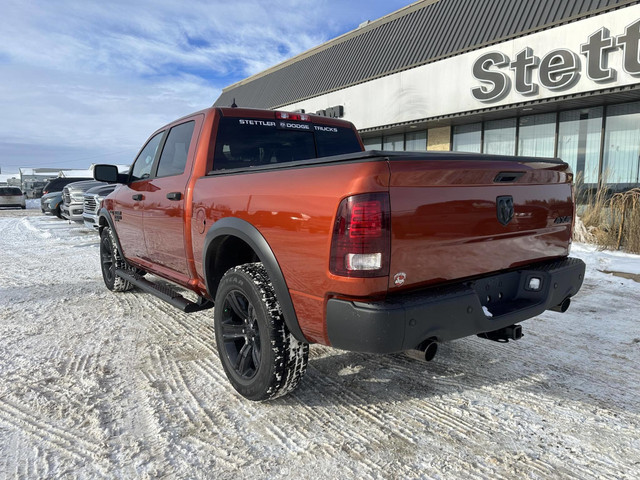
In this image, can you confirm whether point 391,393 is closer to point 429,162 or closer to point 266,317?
point 266,317

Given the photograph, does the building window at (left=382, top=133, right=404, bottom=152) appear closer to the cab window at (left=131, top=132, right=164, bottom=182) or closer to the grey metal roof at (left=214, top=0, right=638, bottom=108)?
the grey metal roof at (left=214, top=0, right=638, bottom=108)

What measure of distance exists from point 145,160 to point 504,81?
1052 cm

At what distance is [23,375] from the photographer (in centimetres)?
317

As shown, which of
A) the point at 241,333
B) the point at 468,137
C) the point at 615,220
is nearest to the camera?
the point at 241,333

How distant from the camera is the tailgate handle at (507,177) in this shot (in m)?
2.52

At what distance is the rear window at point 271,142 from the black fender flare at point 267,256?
76cm

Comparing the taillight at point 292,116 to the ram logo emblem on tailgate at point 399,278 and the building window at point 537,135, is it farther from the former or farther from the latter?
the building window at point 537,135

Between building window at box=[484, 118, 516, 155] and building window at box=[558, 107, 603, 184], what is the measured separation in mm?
1398

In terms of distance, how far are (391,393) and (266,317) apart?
1.05 meters

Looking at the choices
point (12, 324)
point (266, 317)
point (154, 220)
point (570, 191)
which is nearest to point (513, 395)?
point (570, 191)

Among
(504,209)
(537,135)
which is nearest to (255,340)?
(504,209)

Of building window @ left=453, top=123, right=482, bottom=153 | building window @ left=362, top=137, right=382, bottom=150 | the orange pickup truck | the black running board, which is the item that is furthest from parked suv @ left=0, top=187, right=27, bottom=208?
the orange pickup truck

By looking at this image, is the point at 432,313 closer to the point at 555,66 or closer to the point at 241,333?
the point at 241,333

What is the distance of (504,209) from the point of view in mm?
2555
